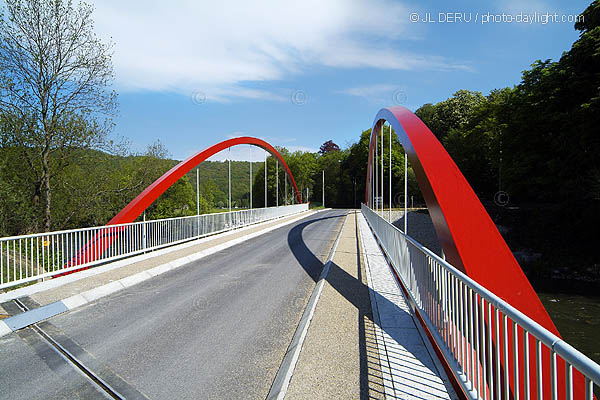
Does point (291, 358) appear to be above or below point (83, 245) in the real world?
below

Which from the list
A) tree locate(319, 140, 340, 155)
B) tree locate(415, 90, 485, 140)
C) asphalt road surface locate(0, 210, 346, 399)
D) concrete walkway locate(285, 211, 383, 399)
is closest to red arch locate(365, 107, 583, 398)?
concrete walkway locate(285, 211, 383, 399)

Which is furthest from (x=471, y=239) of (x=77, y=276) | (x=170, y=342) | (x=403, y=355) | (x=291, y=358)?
(x=77, y=276)

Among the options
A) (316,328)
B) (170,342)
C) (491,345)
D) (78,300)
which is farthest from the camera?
(78,300)

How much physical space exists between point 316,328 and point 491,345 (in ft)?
8.22

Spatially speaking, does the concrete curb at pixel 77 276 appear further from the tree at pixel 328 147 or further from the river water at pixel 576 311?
the tree at pixel 328 147

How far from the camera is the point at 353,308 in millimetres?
5531

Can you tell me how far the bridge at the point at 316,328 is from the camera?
276 cm

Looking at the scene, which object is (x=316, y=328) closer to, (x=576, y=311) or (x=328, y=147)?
(x=576, y=311)

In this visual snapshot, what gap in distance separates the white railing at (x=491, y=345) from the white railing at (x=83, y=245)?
6498 millimetres

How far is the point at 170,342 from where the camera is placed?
4410 millimetres

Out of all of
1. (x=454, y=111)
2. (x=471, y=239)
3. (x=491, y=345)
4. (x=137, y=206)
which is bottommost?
(x=491, y=345)

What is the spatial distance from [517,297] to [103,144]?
55.0 ft

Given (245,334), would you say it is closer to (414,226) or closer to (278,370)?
(278,370)

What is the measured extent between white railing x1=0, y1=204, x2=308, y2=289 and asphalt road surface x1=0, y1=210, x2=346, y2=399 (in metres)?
1.69
